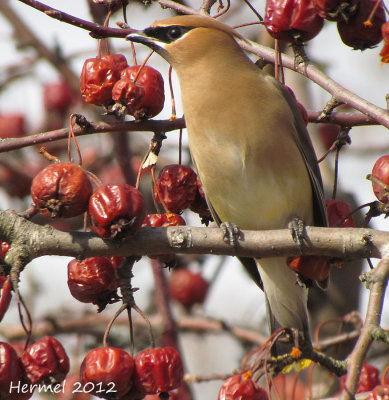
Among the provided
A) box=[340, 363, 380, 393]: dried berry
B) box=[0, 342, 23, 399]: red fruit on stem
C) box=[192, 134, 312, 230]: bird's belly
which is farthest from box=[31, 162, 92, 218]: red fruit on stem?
box=[340, 363, 380, 393]: dried berry

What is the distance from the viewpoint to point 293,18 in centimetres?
270

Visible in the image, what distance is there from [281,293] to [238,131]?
1032 millimetres

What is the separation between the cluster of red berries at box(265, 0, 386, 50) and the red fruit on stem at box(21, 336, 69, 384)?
1.38 meters

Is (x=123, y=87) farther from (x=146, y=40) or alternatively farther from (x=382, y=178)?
(x=382, y=178)

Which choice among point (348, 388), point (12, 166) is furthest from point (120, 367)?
point (12, 166)

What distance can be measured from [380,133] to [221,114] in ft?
20.5

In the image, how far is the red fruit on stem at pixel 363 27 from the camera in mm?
2564

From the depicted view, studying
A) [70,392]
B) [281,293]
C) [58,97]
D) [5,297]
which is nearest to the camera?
[5,297]

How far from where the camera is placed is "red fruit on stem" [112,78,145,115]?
106 inches

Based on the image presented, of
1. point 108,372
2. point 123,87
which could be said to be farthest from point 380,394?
point 123,87

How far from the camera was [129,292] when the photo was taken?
2.57 metres

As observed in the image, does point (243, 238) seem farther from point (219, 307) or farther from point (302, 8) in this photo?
point (219, 307)

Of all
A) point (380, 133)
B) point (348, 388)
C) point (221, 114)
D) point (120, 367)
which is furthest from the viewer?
point (380, 133)

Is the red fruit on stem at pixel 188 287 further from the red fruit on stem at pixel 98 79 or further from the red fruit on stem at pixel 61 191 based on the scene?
the red fruit on stem at pixel 61 191
